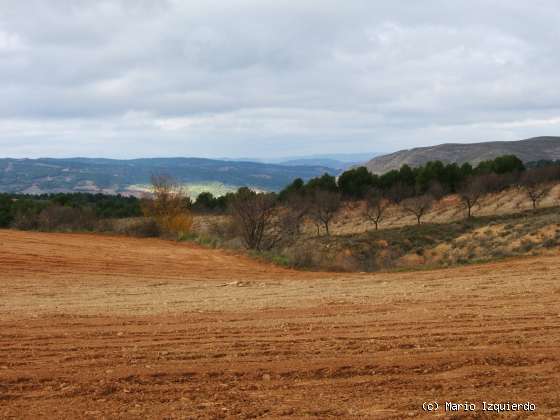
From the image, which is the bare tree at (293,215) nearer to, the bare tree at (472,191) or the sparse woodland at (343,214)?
the sparse woodland at (343,214)

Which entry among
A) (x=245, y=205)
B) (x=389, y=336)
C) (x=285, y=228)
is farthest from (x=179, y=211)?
(x=389, y=336)

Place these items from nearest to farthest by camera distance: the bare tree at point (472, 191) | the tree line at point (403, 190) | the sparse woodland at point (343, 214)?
the sparse woodland at point (343, 214)
the tree line at point (403, 190)
the bare tree at point (472, 191)

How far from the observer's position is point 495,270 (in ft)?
58.6

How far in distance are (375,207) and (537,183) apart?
1818 cm

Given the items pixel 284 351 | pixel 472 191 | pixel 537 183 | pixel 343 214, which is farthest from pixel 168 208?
pixel 537 183

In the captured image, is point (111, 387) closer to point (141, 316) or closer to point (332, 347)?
point (332, 347)

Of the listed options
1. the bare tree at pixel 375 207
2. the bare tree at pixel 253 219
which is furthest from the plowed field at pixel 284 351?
the bare tree at pixel 375 207

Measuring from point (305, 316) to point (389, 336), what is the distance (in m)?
2.42

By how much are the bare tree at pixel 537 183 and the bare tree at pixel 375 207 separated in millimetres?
14406

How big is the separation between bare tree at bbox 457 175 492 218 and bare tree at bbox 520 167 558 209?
4172mm

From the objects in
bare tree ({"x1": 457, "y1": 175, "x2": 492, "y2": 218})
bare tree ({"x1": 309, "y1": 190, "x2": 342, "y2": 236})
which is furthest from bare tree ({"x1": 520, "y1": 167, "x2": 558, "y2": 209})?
bare tree ({"x1": 309, "y1": 190, "x2": 342, "y2": 236})

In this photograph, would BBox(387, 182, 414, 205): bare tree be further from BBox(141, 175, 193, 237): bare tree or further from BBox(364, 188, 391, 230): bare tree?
BBox(141, 175, 193, 237): bare tree

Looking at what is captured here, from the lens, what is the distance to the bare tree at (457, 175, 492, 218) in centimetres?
5472

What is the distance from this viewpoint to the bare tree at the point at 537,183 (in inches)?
2200
